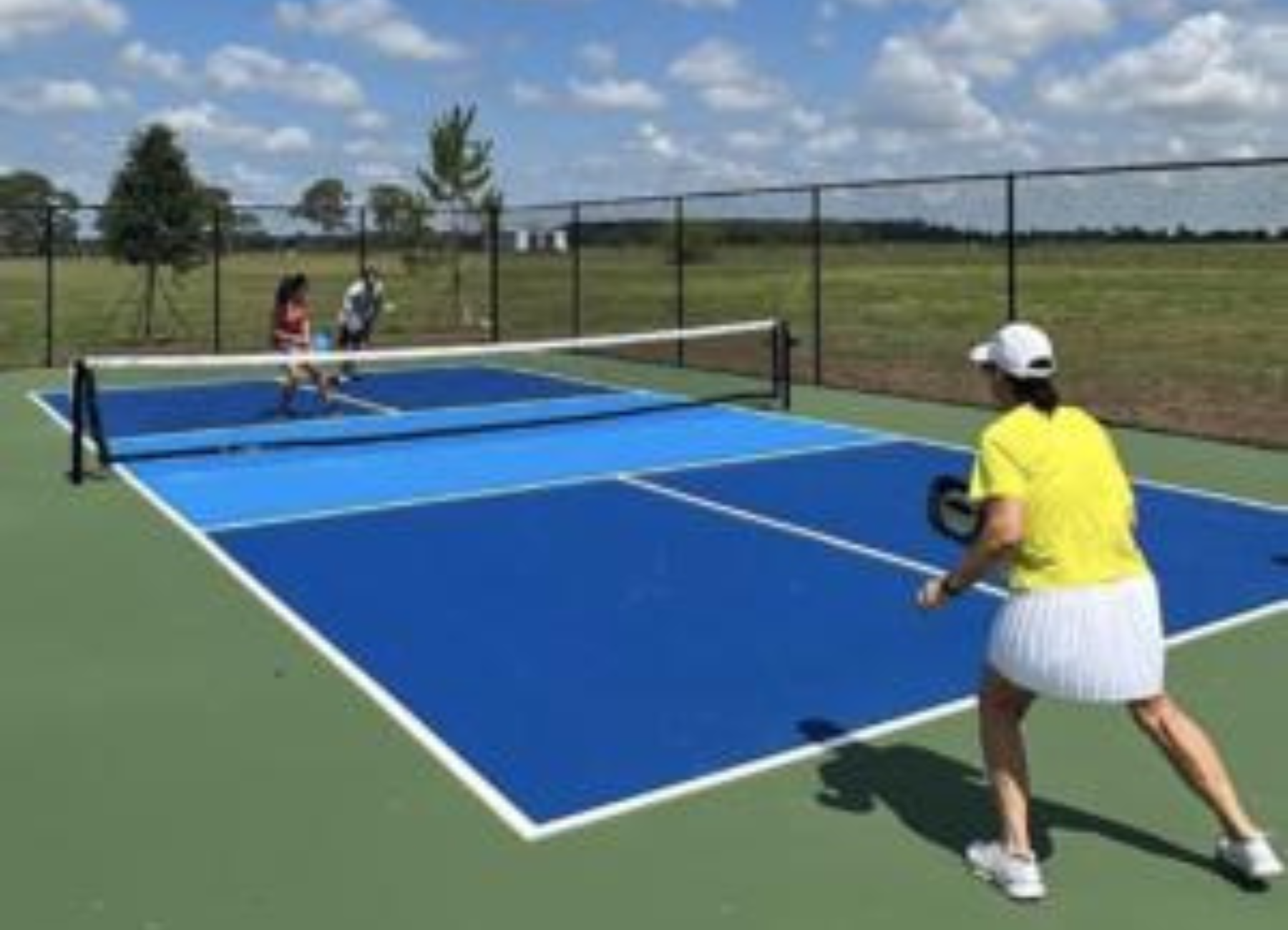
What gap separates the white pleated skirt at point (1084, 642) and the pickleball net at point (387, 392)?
1050 cm

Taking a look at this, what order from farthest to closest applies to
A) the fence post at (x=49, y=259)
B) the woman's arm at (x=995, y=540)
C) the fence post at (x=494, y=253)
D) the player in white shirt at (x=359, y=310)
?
the fence post at (x=494, y=253) < the fence post at (x=49, y=259) < the player in white shirt at (x=359, y=310) < the woman's arm at (x=995, y=540)

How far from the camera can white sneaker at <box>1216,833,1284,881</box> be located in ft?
17.2

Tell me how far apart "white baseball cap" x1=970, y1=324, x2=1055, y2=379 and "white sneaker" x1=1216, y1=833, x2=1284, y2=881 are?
5.46 ft

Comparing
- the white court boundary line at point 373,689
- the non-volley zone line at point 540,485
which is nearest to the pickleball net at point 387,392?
the non-volley zone line at point 540,485

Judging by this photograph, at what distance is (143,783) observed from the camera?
6414mm

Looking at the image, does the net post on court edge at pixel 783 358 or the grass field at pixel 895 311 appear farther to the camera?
the grass field at pixel 895 311

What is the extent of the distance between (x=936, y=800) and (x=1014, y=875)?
950 mm

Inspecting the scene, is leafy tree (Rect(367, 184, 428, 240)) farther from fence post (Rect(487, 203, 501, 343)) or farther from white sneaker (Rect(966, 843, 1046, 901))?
white sneaker (Rect(966, 843, 1046, 901))

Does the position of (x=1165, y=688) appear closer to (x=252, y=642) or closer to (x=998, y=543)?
(x=998, y=543)

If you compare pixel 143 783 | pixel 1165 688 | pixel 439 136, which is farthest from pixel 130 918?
pixel 439 136

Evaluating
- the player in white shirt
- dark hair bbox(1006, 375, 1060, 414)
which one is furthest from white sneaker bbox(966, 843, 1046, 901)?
the player in white shirt

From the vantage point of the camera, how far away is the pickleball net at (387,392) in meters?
15.9

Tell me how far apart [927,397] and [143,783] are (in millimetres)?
14488

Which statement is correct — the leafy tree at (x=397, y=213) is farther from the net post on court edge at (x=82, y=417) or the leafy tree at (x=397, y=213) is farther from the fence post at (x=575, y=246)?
the net post on court edge at (x=82, y=417)
